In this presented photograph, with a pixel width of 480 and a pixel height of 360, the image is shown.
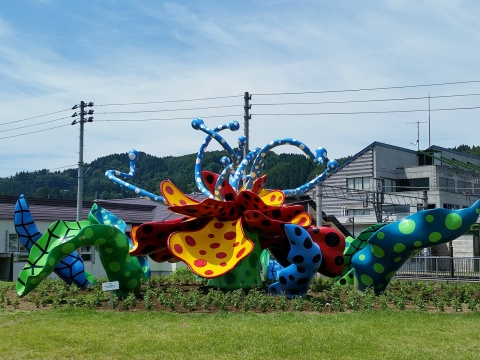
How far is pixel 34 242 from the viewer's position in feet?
51.6

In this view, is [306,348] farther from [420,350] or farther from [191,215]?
[191,215]

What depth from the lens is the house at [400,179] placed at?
42.2 meters

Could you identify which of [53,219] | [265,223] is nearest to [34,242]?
[265,223]

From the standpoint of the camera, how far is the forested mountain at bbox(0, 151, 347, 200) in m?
101

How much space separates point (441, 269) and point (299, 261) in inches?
590

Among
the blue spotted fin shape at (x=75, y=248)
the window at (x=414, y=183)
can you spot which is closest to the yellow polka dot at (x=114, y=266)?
the blue spotted fin shape at (x=75, y=248)

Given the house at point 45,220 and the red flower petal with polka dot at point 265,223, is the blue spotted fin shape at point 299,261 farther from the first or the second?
the house at point 45,220

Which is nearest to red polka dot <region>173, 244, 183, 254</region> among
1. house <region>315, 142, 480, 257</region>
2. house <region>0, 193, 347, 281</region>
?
house <region>0, 193, 347, 281</region>

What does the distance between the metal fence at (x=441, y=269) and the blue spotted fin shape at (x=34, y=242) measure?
13.4 metres

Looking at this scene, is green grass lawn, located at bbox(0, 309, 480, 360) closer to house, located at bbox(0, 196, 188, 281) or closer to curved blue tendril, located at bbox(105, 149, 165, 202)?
curved blue tendril, located at bbox(105, 149, 165, 202)

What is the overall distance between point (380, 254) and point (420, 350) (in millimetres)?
5156

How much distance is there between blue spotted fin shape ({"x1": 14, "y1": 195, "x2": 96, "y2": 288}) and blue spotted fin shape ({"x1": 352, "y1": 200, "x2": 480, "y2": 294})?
6.66 m

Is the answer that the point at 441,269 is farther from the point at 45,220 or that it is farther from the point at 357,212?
the point at 357,212

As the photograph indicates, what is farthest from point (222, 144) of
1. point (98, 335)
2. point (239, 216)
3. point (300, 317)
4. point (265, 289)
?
point (98, 335)
